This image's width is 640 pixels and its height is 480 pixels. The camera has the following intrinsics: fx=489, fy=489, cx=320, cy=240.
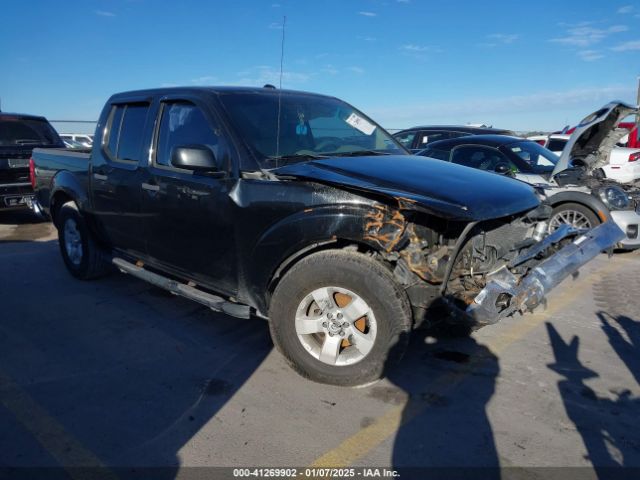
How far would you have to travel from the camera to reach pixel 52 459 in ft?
8.44

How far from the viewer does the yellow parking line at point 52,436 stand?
8.16 ft

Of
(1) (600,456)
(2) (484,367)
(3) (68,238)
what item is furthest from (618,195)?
(3) (68,238)

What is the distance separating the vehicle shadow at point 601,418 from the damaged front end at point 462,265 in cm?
68

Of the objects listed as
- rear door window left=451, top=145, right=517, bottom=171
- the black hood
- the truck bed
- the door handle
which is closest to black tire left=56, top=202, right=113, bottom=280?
the truck bed

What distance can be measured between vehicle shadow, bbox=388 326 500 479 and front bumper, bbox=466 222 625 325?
0.30m

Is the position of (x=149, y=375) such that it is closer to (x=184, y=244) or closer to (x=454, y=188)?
(x=184, y=244)

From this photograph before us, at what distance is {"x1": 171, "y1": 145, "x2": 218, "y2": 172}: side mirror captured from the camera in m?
3.34

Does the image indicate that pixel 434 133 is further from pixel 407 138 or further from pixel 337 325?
pixel 337 325

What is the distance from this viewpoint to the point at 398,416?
2.96m

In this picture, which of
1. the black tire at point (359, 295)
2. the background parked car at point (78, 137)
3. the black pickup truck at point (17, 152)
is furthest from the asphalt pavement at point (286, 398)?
the background parked car at point (78, 137)

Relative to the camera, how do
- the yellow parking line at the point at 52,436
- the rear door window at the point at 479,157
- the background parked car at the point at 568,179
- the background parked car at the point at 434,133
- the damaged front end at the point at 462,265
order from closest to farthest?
the yellow parking line at the point at 52,436
the damaged front end at the point at 462,265
the background parked car at the point at 568,179
the rear door window at the point at 479,157
the background parked car at the point at 434,133

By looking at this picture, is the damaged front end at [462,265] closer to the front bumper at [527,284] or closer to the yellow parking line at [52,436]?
the front bumper at [527,284]

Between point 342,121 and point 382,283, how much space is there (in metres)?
1.98

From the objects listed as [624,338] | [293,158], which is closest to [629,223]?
[624,338]
